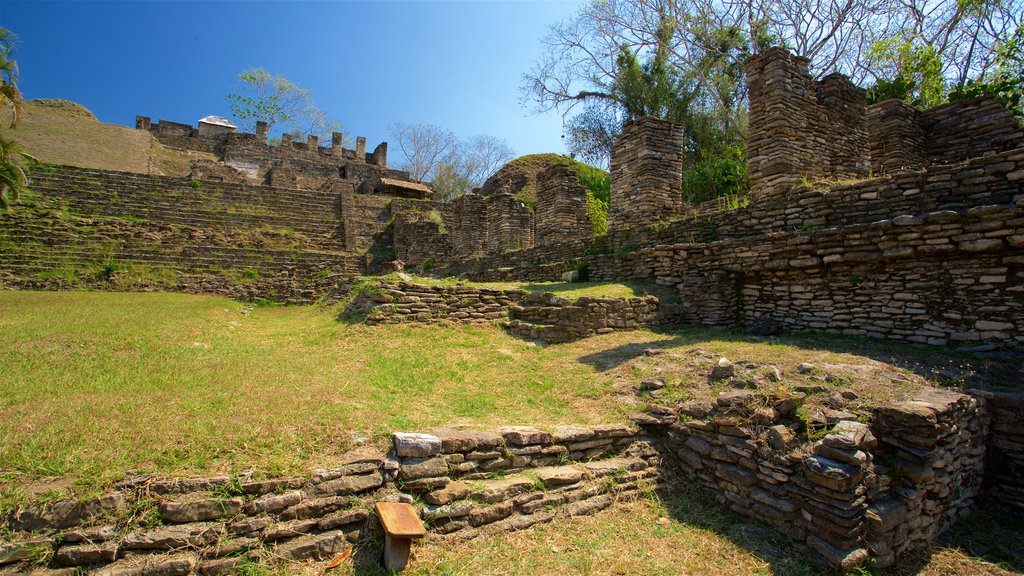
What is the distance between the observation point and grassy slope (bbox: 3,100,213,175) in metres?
28.6

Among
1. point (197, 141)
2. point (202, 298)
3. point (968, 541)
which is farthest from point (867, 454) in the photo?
point (197, 141)

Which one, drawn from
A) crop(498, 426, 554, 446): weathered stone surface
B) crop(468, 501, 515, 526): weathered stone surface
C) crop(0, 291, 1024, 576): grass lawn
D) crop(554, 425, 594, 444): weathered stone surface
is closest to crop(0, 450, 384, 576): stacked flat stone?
crop(0, 291, 1024, 576): grass lawn

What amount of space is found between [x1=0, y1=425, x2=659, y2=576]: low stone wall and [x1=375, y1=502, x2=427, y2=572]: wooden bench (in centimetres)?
19

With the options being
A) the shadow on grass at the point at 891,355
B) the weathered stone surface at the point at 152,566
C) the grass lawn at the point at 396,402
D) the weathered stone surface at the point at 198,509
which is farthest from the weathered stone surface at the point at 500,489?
the shadow on grass at the point at 891,355

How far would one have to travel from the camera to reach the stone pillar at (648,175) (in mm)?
11797

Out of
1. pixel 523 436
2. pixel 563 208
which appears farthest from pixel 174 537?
pixel 563 208

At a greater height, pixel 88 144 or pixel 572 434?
pixel 88 144

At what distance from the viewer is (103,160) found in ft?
96.3

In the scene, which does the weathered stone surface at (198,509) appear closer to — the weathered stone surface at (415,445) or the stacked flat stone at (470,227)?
the weathered stone surface at (415,445)

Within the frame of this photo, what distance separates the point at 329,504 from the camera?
353 centimetres

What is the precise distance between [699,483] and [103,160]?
3686 centimetres

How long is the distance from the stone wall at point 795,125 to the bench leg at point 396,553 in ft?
30.4

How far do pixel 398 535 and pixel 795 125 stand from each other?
413 inches

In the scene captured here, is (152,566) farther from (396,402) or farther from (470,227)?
(470,227)
